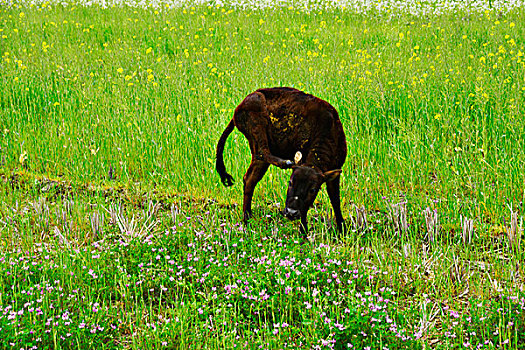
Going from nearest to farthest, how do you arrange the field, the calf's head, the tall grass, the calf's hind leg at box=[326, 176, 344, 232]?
the field
the calf's head
the calf's hind leg at box=[326, 176, 344, 232]
the tall grass

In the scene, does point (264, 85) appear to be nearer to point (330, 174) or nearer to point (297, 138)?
point (297, 138)

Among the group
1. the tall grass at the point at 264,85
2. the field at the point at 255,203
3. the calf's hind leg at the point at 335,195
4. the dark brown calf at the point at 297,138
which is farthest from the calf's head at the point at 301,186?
the tall grass at the point at 264,85

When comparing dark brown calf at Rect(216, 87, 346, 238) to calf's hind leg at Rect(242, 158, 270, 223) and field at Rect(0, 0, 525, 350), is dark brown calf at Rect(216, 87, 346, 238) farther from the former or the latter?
field at Rect(0, 0, 525, 350)

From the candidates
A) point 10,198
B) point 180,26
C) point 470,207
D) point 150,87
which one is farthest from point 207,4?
point 470,207

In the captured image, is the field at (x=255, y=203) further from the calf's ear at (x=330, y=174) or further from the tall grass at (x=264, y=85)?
the calf's ear at (x=330, y=174)

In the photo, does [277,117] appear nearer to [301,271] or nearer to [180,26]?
[301,271]

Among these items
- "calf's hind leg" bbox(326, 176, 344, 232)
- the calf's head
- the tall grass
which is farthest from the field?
the calf's head

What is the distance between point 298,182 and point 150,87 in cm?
555

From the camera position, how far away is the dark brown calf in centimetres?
409

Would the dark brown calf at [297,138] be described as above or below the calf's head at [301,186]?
above

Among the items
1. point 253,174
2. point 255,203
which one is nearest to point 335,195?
point 253,174

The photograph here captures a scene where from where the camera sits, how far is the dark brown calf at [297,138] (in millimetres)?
4090

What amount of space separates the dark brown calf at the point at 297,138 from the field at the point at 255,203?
0.61 meters

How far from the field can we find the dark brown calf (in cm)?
61
